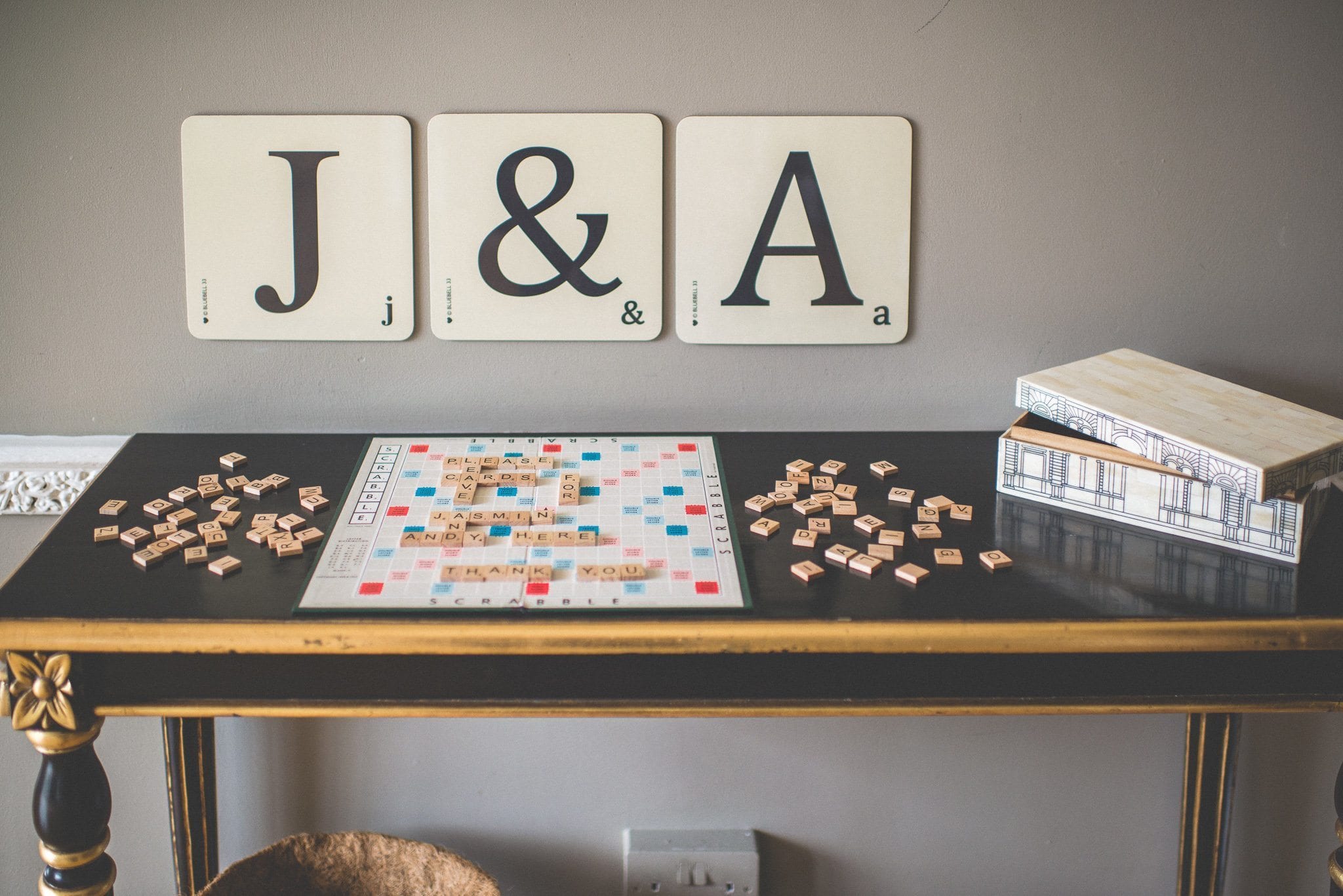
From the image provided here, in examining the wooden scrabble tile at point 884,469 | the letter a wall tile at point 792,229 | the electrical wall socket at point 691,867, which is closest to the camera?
the wooden scrabble tile at point 884,469

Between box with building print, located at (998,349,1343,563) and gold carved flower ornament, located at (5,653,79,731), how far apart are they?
105 centimetres

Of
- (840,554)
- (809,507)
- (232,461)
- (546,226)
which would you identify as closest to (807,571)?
(840,554)

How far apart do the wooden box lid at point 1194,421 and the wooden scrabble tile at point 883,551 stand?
0.94 feet

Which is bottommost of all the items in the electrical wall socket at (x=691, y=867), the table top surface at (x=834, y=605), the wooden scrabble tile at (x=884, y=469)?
the electrical wall socket at (x=691, y=867)

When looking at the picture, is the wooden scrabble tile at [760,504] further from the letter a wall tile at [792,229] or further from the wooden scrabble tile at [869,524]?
the letter a wall tile at [792,229]

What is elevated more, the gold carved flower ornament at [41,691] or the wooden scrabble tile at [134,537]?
the wooden scrabble tile at [134,537]

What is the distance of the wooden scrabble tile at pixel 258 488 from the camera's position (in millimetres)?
1206

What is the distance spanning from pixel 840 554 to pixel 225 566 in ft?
2.12

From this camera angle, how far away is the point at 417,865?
146 centimetres

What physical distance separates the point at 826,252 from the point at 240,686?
926mm

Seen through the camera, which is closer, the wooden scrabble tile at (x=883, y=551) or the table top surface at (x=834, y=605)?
the table top surface at (x=834, y=605)

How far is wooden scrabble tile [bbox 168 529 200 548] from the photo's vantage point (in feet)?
3.56

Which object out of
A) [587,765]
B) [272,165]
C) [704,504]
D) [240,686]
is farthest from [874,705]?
[272,165]

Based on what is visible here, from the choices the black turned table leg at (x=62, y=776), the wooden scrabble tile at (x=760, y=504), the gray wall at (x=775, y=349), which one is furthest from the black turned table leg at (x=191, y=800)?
the wooden scrabble tile at (x=760, y=504)
